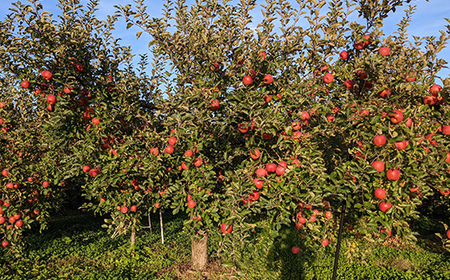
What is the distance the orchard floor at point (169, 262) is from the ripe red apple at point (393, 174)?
2910 mm

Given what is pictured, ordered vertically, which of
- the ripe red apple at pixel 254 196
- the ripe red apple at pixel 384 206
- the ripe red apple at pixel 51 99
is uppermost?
the ripe red apple at pixel 51 99

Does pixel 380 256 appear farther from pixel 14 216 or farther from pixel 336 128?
pixel 14 216

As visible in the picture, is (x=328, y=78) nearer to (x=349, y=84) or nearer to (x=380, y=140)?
(x=349, y=84)

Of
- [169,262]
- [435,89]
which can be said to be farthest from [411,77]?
[169,262]

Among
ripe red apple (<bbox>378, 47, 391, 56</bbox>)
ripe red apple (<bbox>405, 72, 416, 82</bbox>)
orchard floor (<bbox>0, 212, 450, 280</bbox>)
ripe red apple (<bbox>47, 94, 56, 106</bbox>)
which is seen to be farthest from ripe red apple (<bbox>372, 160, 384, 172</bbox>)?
ripe red apple (<bbox>47, 94, 56, 106</bbox>)

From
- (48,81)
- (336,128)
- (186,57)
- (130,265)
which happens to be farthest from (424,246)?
(48,81)

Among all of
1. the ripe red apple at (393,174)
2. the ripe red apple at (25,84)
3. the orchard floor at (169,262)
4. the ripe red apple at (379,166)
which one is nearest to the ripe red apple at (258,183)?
the ripe red apple at (379,166)

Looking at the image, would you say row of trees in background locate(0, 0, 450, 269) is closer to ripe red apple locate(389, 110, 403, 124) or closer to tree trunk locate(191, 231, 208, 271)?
ripe red apple locate(389, 110, 403, 124)

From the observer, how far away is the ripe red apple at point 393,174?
3293 millimetres

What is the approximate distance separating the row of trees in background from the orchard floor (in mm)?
2431

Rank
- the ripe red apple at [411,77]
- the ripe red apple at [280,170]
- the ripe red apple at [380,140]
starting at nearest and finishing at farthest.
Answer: the ripe red apple at [380,140]
the ripe red apple at [280,170]
the ripe red apple at [411,77]

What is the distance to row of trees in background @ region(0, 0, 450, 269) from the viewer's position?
3.61 m

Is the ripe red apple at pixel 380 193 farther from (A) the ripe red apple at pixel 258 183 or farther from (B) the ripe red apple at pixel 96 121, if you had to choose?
(B) the ripe red apple at pixel 96 121

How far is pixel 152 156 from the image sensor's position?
A: 15.9ft
